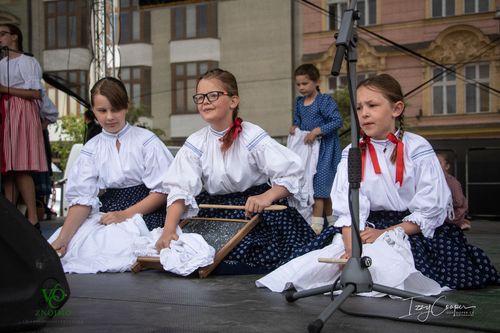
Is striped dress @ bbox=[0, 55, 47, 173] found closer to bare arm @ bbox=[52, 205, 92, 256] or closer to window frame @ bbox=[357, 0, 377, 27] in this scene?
bare arm @ bbox=[52, 205, 92, 256]

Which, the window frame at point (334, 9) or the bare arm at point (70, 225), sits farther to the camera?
the window frame at point (334, 9)

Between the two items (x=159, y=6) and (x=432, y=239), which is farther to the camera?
(x=159, y=6)

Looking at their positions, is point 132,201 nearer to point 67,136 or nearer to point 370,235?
point 370,235

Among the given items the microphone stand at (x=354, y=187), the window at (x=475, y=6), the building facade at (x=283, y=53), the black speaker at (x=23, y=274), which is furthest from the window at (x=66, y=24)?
the black speaker at (x=23, y=274)

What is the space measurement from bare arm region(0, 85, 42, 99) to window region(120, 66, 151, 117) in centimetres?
392

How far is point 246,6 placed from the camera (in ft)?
27.3

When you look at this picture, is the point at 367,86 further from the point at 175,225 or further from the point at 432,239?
the point at 175,225

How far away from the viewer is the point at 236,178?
394 cm

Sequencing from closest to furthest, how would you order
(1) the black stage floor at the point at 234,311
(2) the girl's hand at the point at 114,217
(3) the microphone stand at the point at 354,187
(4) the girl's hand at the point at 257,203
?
(1) the black stage floor at the point at 234,311 → (3) the microphone stand at the point at 354,187 → (4) the girl's hand at the point at 257,203 → (2) the girl's hand at the point at 114,217

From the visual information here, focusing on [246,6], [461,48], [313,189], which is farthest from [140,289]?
[461,48]

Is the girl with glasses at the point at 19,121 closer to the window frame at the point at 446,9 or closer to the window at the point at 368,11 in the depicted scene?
the window at the point at 368,11

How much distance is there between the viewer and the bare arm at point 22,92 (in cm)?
521

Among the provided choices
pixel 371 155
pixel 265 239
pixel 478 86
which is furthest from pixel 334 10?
pixel 371 155

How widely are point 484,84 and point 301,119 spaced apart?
3322 mm
